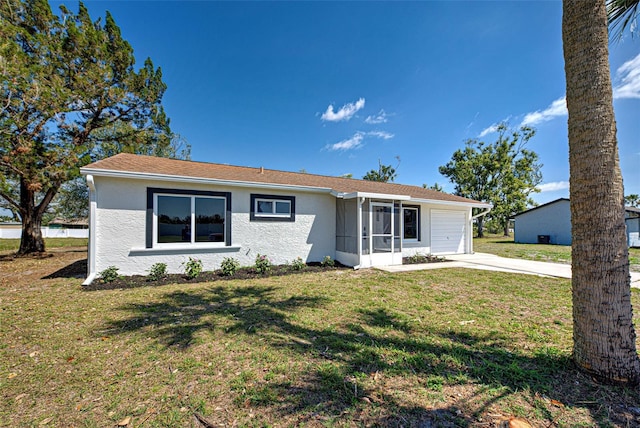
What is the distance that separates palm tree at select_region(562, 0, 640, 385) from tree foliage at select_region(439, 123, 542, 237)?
3120 centimetres

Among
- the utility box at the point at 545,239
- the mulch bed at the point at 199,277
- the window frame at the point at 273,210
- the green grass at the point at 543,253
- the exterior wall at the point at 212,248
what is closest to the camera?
the mulch bed at the point at 199,277

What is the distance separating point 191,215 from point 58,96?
26.1 feet

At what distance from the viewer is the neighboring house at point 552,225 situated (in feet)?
64.0

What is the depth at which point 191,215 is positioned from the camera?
Answer: 8.06 meters

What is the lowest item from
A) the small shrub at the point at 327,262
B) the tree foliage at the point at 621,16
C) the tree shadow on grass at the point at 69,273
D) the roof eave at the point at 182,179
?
the tree shadow on grass at the point at 69,273

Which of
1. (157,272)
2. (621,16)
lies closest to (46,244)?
(157,272)

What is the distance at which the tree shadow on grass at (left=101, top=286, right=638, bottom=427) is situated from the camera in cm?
221

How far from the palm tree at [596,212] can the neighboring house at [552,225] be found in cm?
2426

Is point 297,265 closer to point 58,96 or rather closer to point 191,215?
point 191,215

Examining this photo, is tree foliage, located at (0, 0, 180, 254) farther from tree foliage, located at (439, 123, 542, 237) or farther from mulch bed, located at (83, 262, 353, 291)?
tree foliage, located at (439, 123, 542, 237)

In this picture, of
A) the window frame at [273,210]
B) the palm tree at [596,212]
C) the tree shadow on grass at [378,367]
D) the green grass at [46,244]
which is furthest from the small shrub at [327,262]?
the green grass at [46,244]

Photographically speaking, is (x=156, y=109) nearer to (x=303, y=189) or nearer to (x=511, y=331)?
(x=303, y=189)

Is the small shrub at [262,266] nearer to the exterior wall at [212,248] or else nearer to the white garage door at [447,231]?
the exterior wall at [212,248]

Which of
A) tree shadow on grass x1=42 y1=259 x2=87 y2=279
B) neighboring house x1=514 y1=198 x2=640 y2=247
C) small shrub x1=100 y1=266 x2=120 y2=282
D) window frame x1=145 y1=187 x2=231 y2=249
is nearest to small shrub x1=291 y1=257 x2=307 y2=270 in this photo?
window frame x1=145 y1=187 x2=231 y2=249
